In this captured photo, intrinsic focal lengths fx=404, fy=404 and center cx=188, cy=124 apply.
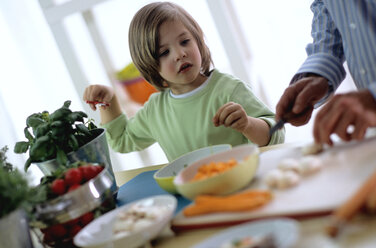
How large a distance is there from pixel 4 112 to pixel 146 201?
1.96 metres

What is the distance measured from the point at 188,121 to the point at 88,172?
0.68 meters

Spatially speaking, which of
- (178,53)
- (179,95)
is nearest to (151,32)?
(178,53)

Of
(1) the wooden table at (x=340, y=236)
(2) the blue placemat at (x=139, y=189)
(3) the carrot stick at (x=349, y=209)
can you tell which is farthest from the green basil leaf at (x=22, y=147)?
(3) the carrot stick at (x=349, y=209)

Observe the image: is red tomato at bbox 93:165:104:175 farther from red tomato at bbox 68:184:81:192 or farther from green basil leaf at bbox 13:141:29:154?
green basil leaf at bbox 13:141:29:154

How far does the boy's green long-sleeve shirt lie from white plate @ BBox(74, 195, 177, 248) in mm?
627

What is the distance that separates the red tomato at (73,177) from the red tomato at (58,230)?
0.31 ft

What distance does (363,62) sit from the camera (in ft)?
3.65

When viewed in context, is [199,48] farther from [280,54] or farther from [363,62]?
[280,54]

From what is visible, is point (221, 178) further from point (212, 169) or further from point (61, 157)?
point (61, 157)

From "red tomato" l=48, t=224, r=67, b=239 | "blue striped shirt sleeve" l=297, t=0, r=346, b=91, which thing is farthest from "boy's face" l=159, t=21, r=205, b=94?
"red tomato" l=48, t=224, r=67, b=239

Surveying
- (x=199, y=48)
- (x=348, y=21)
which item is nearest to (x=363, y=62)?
(x=348, y=21)

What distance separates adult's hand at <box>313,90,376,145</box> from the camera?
779mm

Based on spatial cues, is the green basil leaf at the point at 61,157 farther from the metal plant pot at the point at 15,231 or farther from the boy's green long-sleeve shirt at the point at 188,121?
the boy's green long-sleeve shirt at the point at 188,121

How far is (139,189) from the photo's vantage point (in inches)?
47.0
